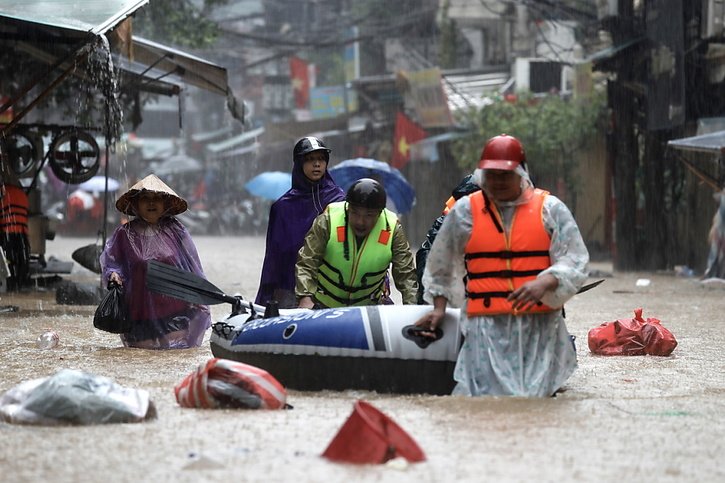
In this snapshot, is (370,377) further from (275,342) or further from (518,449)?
(518,449)

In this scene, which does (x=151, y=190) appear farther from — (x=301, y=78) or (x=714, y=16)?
(x=301, y=78)

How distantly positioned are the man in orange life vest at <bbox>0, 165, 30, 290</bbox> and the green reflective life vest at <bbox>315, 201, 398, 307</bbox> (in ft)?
24.9

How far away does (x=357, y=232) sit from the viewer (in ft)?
25.4

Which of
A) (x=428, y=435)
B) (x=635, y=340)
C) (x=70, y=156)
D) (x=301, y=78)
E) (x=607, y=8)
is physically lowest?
(x=635, y=340)

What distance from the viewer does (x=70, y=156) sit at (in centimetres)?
1553

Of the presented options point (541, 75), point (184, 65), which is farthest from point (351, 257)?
point (541, 75)

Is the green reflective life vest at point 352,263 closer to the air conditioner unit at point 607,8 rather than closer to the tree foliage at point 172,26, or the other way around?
the air conditioner unit at point 607,8

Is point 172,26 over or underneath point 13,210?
over

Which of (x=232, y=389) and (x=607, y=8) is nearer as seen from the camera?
(x=232, y=389)

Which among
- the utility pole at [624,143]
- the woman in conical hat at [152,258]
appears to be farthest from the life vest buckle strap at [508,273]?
the utility pole at [624,143]

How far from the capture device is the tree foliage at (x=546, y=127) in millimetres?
26812

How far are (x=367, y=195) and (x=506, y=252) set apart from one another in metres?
1.54

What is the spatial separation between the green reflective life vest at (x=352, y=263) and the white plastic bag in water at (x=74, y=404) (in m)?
2.27

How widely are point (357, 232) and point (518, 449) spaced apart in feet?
9.69
